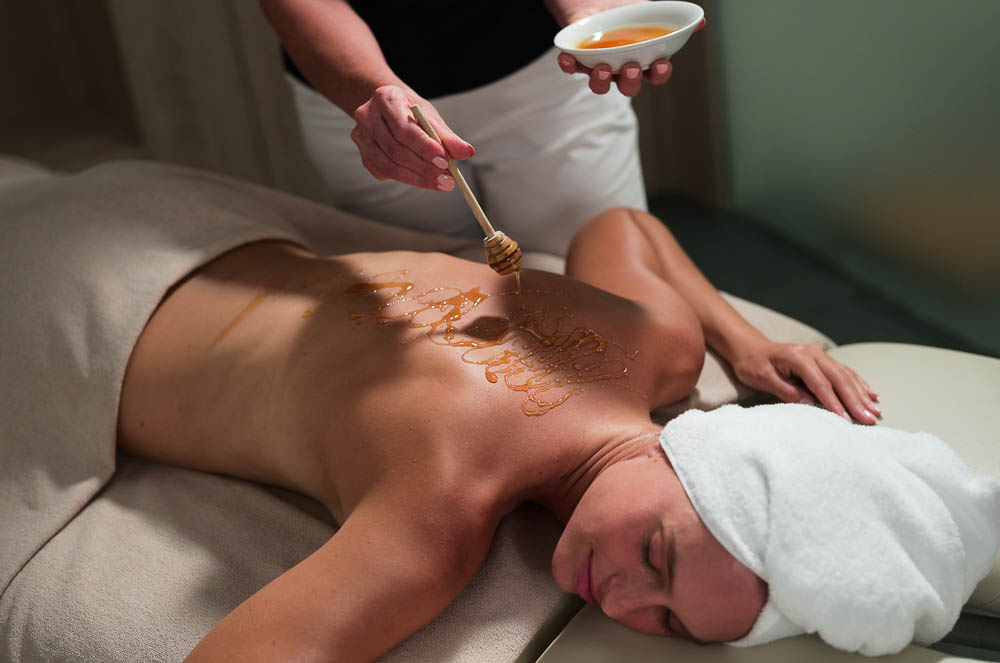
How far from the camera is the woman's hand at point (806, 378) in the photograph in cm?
140

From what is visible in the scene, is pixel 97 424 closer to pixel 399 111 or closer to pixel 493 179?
pixel 399 111

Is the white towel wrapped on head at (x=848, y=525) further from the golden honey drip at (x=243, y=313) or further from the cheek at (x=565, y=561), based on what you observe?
the golden honey drip at (x=243, y=313)

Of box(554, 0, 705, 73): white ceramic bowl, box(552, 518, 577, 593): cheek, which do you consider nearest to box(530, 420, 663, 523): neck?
box(552, 518, 577, 593): cheek

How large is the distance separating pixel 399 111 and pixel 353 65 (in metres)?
0.27

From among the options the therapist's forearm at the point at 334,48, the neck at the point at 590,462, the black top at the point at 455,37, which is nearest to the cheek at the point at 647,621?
the neck at the point at 590,462

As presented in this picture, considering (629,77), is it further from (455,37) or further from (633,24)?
(455,37)

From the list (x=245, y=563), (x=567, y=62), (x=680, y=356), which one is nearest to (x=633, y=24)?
(x=567, y=62)

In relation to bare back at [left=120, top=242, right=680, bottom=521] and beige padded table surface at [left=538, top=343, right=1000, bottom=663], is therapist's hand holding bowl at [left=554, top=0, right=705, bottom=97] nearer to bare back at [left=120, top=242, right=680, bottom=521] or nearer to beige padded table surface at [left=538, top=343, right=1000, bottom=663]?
bare back at [left=120, top=242, right=680, bottom=521]

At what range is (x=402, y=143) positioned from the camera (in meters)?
1.24

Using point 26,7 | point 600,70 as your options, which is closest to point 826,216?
point 600,70

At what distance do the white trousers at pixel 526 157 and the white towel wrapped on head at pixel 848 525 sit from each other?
923mm

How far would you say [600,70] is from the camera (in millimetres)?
1309

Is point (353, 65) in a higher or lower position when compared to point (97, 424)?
higher

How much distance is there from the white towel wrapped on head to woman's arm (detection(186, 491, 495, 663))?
0.31 metres
